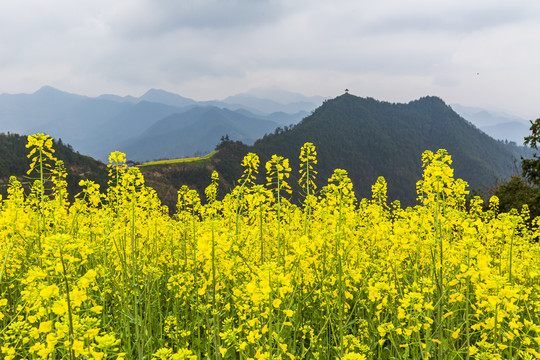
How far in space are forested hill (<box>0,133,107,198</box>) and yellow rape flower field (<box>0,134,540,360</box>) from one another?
68.1m

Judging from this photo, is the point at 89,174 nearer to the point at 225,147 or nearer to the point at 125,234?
the point at 225,147

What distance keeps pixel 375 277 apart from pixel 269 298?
255 centimetres

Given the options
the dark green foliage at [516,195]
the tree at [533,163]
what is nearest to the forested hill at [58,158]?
the dark green foliage at [516,195]

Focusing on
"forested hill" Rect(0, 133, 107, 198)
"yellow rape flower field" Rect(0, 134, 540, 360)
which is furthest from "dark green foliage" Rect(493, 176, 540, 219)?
"forested hill" Rect(0, 133, 107, 198)

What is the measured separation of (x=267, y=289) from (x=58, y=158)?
85.5 meters

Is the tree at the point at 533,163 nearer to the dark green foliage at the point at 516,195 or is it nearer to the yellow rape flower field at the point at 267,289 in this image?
the dark green foliage at the point at 516,195

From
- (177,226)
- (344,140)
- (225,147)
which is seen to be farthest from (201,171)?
(344,140)

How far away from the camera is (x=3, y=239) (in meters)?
5.28

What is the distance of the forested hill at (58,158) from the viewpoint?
68.6 m

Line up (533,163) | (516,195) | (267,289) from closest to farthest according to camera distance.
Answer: (267,289) → (533,163) → (516,195)

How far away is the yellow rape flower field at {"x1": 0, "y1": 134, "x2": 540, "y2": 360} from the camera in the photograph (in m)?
3.02

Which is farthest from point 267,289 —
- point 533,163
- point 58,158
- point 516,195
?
point 58,158

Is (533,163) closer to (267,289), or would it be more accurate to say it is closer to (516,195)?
(516,195)

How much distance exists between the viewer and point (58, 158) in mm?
73062
